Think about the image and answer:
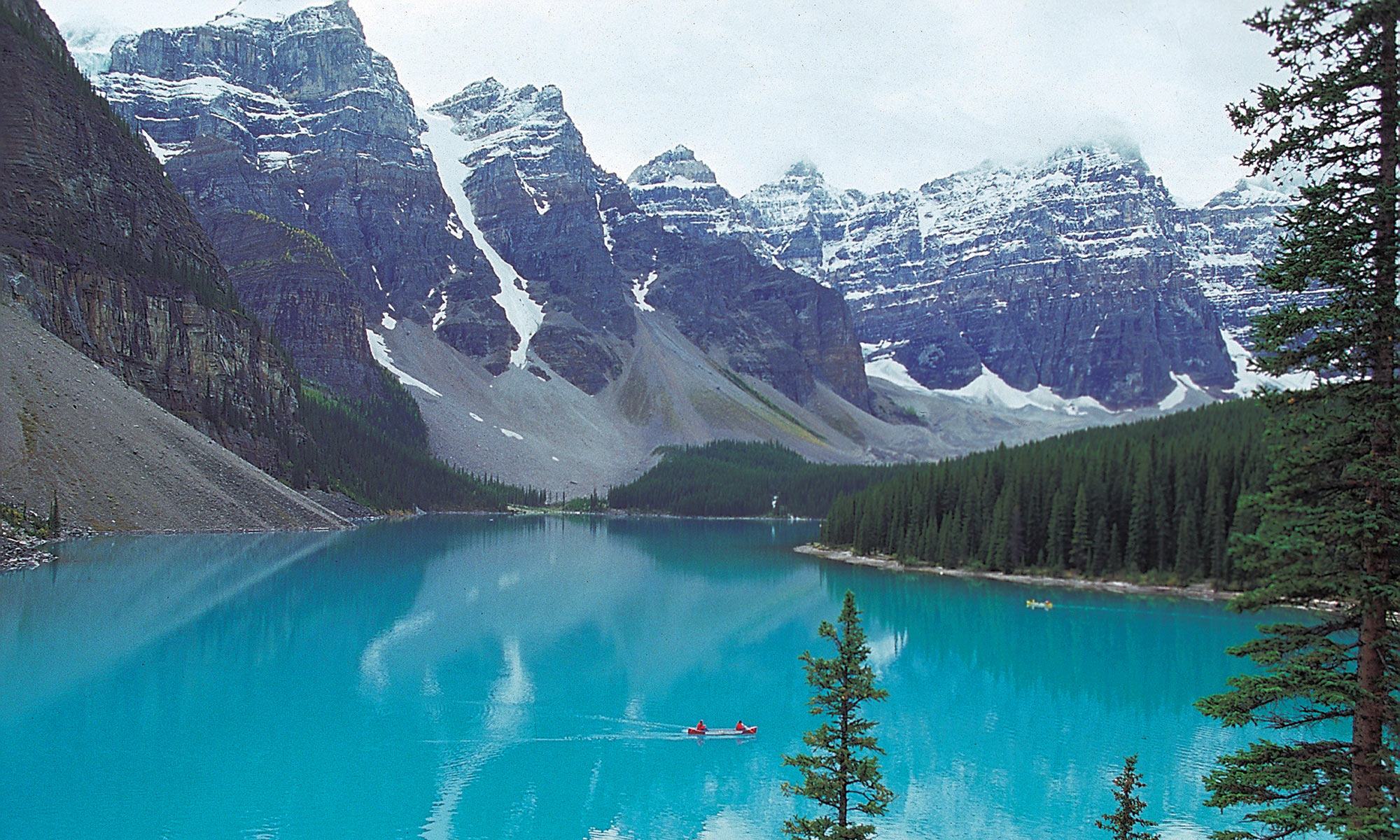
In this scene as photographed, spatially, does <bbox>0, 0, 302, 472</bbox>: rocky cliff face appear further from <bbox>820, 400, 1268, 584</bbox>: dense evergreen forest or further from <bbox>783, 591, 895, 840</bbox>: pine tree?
<bbox>783, 591, 895, 840</bbox>: pine tree

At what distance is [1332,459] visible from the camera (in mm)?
11422

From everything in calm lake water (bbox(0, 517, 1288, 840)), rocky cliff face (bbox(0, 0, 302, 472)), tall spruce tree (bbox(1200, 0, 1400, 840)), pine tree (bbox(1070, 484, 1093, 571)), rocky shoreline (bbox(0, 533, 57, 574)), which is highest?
rocky cliff face (bbox(0, 0, 302, 472))

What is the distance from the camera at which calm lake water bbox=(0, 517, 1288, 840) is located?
88.8 ft

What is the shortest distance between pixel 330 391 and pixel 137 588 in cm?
14481

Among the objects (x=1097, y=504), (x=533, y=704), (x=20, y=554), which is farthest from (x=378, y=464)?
(x=533, y=704)

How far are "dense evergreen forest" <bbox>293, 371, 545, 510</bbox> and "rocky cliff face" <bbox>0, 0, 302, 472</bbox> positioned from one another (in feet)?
29.7

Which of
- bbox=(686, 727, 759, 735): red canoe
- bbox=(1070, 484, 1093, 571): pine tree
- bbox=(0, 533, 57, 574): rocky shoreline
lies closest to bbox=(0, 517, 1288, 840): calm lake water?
bbox=(686, 727, 759, 735): red canoe

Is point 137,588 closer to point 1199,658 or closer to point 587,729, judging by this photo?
point 587,729

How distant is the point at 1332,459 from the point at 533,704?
1294 inches

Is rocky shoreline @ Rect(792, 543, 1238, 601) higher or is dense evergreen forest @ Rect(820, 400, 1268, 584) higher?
dense evergreen forest @ Rect(820, 400, 1268, 584)

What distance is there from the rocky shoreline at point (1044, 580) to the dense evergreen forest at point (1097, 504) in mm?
1154

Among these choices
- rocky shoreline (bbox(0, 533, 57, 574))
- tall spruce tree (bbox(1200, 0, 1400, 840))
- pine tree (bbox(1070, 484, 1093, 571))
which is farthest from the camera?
pine tree (bbox(1070, 484, 1093, 571))

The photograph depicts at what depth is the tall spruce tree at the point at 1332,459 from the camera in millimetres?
10766

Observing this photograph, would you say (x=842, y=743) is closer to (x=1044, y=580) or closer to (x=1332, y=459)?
(x=1332, y=459)
